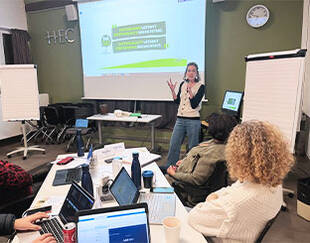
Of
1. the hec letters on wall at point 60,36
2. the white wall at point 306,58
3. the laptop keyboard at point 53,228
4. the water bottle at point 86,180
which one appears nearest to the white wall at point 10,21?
the hec letters on wall at point 60,36

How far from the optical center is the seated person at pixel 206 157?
1.70 m

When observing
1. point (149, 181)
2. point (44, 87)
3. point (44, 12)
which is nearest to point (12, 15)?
point (44, 12)

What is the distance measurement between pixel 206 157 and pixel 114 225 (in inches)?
38.9

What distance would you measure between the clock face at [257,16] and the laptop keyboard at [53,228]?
384 cm

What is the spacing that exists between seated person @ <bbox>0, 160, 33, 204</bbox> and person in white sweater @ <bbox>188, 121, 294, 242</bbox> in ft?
4.51

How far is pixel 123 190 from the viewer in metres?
1.33

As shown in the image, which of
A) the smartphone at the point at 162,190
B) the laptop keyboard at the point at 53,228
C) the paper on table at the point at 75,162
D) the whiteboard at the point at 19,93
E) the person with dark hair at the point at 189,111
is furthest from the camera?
the whiteboard at the point at 19,93

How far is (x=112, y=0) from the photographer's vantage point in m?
4.42

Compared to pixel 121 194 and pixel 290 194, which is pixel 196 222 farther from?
pixel 290 194

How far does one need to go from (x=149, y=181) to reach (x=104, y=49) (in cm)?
373

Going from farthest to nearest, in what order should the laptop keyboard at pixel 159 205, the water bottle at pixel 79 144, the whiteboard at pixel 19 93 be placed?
the whiteboard at pixel 19 93 < the water bottle at pixel 79 144 < the laptop keyboard at pixel 159 205

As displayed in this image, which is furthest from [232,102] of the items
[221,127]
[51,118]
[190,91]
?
[51,118]

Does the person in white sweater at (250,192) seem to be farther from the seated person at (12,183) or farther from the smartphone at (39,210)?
the seated person at (12,183)

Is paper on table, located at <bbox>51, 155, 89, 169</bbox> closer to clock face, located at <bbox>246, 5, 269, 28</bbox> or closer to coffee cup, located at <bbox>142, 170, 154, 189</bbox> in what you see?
coffee cup, located at <bbox>142, 170, 154, 189</bbox>
